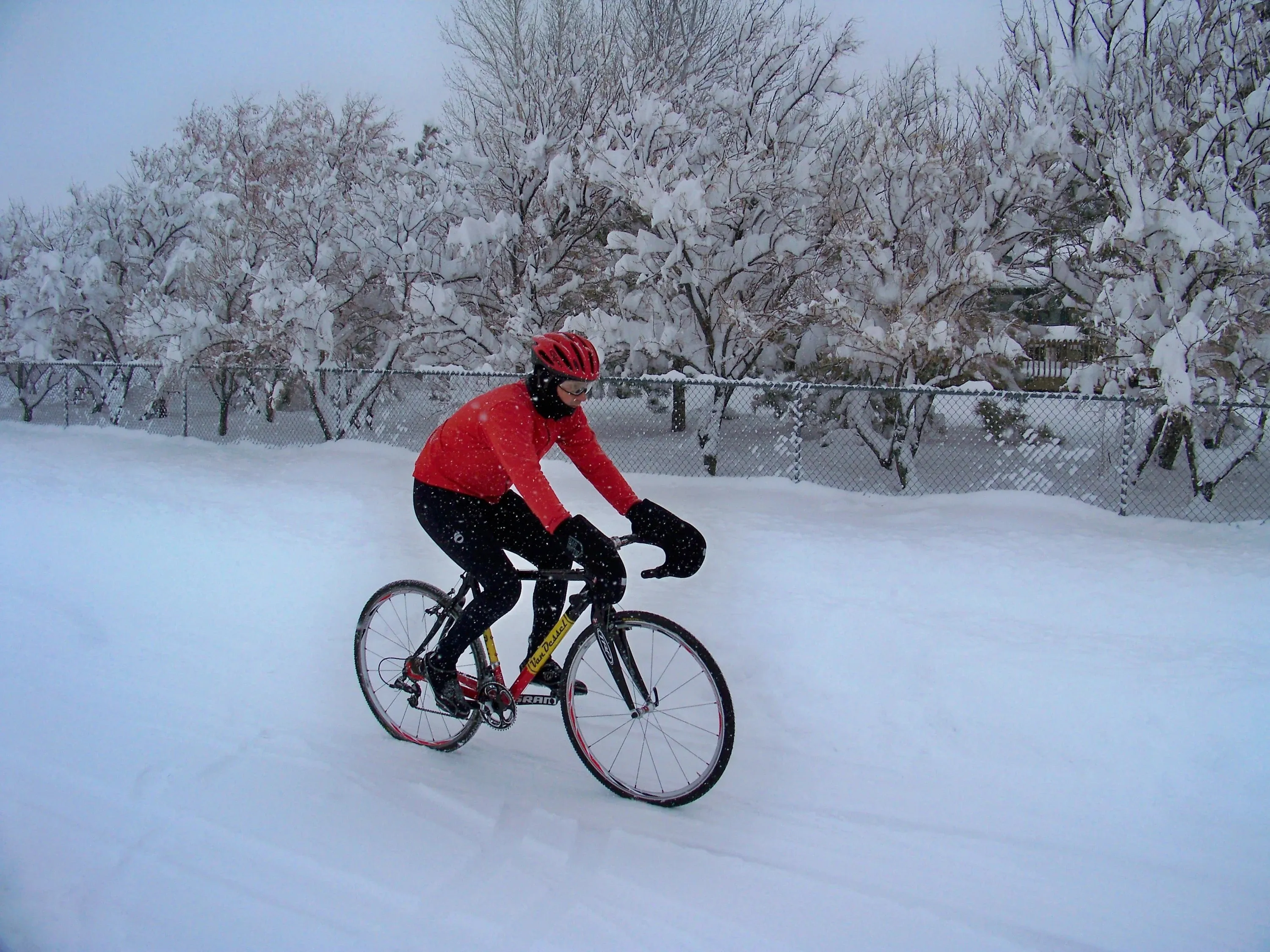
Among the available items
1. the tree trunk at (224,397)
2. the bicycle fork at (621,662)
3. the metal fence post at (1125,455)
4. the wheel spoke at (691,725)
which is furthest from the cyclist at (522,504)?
the tree trunk at (224,397)

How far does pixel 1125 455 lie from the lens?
7.90 m

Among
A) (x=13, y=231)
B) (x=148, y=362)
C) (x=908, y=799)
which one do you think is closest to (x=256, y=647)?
(x=908, y=799)

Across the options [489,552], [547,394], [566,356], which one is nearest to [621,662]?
[489,552]

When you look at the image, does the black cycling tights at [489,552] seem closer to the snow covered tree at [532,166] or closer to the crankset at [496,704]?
the crankset at [496,704]

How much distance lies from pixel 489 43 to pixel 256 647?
39.8 feet

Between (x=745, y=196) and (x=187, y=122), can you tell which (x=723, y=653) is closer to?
(x=745, y=196)

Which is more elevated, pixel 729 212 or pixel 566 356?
pixel 729 212

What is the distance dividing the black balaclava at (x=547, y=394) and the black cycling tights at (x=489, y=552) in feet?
1.51

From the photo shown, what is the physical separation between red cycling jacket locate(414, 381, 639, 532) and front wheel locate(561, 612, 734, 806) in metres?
0.55

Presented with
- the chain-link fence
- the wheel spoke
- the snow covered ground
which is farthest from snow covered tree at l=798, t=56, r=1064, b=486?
the wheel spoke

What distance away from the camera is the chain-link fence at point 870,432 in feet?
28.5

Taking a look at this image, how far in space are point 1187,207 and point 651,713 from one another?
8948 millimetres

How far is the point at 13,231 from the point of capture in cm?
2195

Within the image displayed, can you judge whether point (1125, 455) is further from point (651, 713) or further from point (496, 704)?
point (496, 704)
